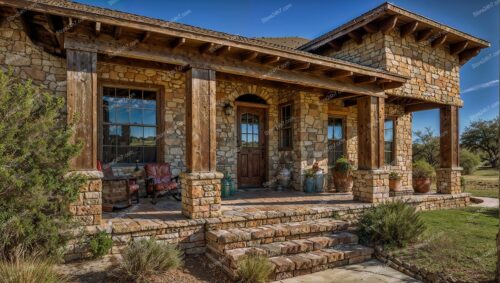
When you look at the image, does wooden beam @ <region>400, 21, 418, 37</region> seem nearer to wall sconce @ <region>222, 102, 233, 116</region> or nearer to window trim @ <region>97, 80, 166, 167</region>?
wall sconce @ <region>222, 102, 233, 116</region>

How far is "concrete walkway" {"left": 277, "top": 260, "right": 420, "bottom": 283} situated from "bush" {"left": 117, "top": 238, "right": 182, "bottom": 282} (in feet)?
4.74

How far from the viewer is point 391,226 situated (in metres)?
4.88

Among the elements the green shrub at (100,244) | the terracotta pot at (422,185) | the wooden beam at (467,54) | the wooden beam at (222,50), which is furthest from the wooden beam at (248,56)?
the wooden beam at (467,54)

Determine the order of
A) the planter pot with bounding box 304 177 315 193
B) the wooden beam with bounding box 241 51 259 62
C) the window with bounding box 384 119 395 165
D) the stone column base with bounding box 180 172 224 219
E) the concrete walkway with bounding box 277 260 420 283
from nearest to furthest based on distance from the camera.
Answer: 1. the concrete walkway with bounding box 277 260 420 283
2. the stone column base with bounding box 180 172 224 219
3. the wooden beam with bounding box 241 51 259 62
4. the planter pot with bounding box 304 177 315 193
5. the window with bounding box 384 119 395 165

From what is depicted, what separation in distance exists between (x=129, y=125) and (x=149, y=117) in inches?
17.7

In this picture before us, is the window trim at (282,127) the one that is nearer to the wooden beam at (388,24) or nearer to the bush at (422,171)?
the wooden beam at (388,24)

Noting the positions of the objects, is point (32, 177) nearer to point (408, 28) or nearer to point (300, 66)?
point (300, 66)

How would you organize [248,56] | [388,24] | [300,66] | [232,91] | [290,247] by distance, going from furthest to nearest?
[232,91] → [388,24] → [300,66] → [248,56] → [290,247]

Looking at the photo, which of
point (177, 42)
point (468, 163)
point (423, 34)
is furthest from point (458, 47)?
point (468, 163)

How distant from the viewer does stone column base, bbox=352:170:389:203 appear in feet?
21.0

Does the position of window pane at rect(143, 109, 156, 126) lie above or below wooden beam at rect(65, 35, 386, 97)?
below

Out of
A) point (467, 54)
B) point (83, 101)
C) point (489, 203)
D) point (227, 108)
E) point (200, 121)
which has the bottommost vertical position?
point (489, 203)

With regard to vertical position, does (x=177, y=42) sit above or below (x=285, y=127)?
above

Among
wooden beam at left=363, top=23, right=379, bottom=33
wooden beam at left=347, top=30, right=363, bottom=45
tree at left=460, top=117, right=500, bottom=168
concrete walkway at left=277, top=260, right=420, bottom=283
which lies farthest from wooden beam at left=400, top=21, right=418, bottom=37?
tree at left=460, top=117, right=500, bottom=168
